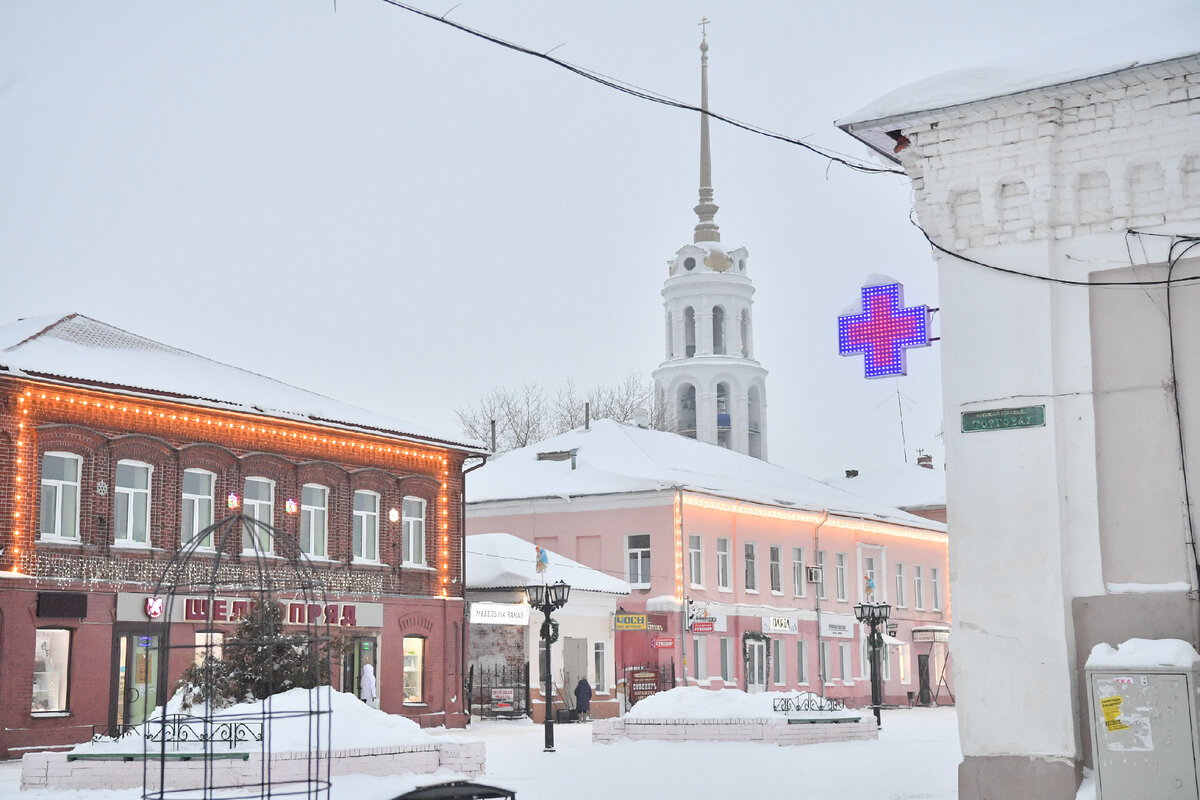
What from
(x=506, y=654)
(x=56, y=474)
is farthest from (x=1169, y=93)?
(x=506, y=654)

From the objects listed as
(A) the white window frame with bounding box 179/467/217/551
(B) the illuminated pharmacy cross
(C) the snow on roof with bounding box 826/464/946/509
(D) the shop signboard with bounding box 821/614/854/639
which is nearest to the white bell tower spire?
(C) the snow on roof with bounding box 826/464/946/509

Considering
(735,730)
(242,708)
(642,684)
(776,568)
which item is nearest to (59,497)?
(242,708)

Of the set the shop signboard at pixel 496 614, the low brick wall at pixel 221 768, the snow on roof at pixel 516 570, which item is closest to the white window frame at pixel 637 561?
the snow on roof at pixel 516 570

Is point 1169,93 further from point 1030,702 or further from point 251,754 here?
point 251,754

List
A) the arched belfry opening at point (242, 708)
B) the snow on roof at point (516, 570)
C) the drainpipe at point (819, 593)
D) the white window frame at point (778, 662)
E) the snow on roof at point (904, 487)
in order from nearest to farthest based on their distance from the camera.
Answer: the arched belfry opening at point (242, 708) < the snow on roof at point (516, 570) < the white window frame at point (778, 662) < the drainpipe at point (819, 593) < the snow on roof at point (904, 487)

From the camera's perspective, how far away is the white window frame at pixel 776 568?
154 ft

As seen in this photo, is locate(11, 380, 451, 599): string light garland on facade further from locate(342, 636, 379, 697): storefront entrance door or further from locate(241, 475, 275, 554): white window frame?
locate(342, 636, 379, 697): storefront entrance door

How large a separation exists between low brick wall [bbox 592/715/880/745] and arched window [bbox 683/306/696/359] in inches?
2453

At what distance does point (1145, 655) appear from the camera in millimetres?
11812

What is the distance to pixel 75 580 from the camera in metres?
27.0

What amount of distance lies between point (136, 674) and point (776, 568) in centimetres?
2392

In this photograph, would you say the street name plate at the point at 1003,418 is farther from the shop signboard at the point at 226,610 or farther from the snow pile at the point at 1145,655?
the shop signboard at the point at 226,610

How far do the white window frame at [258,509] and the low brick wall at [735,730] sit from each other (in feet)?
27.2

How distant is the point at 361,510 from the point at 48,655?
8.69 meters
